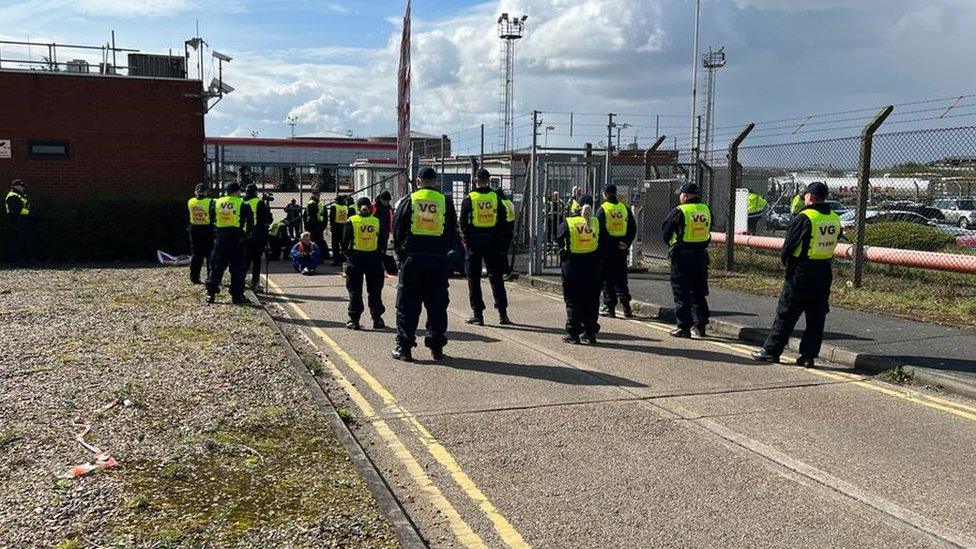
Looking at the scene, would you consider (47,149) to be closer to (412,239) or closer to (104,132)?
(104,132)

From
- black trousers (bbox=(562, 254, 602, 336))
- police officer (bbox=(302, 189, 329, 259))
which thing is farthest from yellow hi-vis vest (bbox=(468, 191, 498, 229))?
police officer (bbox=(302, 189, 329, 259))

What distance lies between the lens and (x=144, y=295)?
13.1 meters

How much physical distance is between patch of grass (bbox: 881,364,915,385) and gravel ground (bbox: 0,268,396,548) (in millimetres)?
5413

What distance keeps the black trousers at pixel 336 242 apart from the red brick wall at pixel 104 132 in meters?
4.14

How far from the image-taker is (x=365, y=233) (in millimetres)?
10688

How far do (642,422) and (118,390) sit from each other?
14.2 ft

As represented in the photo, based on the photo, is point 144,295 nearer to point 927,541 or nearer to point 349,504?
point 349,504

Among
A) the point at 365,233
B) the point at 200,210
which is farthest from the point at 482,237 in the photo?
the point at 200,210

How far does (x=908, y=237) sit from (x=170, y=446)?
1458 centimetres

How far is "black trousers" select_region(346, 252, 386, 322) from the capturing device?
10727 mm

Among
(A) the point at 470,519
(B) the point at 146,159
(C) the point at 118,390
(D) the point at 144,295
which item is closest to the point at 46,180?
(B) the point at 146,159

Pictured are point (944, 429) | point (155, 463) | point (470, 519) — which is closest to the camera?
point (470, 519)

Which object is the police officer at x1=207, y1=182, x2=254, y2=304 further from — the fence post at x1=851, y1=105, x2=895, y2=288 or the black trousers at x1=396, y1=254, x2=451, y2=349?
the fence post at x1=851, y1=105, x2=895, y2=288

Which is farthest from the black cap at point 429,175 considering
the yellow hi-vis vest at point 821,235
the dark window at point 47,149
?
→ the dark window at point 47,149
